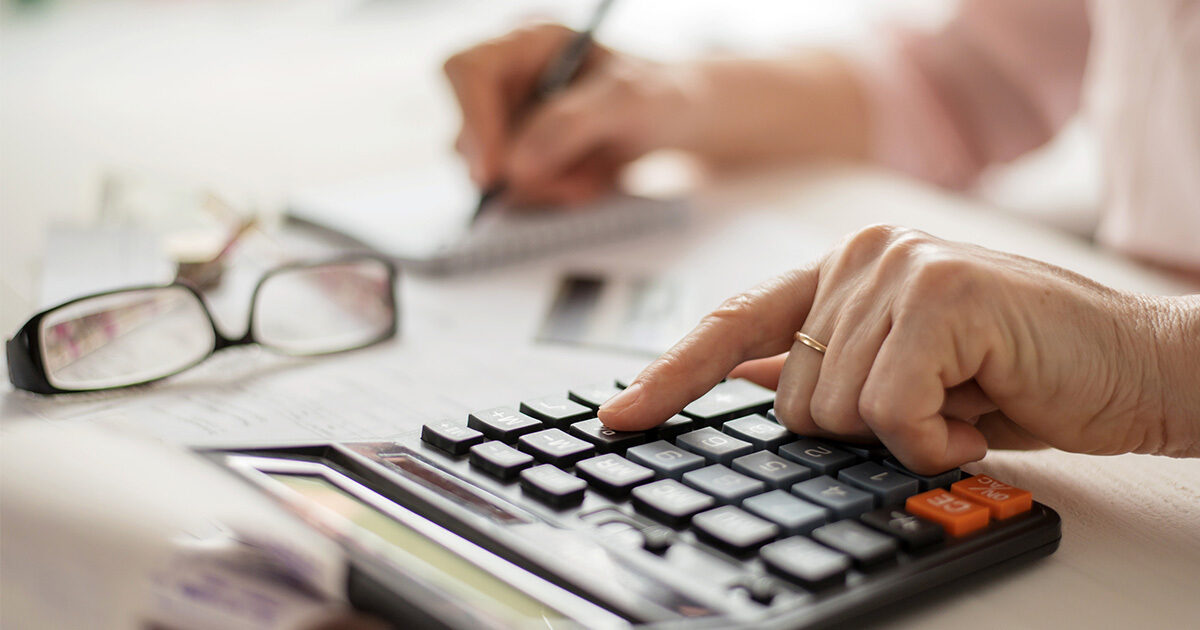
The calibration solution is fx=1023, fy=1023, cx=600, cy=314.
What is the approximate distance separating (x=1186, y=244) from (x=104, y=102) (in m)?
1.21

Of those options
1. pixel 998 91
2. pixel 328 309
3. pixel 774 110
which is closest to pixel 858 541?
pixel 328 309

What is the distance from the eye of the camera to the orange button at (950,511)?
1.30 feet

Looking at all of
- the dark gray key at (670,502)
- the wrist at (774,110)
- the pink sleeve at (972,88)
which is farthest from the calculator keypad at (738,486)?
the pink sleeve at (972,88)

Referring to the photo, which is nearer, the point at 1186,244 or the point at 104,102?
the point at 1186,244

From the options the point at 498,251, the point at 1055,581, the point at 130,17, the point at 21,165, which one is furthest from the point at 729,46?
the point at 130,17

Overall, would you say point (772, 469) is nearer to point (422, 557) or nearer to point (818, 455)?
point (818, 455)

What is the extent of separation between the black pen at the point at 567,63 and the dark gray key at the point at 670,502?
62cm

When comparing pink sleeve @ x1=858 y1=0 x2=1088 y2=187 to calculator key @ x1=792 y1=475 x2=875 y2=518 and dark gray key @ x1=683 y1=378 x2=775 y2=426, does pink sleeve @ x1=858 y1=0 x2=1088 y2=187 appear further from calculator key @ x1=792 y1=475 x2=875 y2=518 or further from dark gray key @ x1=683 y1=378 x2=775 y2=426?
calculator key @ x1=792 y1=475 x2=875 y2=518

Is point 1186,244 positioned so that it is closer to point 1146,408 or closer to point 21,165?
point 1146,408

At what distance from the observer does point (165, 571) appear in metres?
0.38

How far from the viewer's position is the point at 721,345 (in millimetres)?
500

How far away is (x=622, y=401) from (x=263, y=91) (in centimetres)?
111

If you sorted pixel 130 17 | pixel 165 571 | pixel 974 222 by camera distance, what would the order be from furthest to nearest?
pixel 130 17 < pixel 974 222 < pixel 165 571

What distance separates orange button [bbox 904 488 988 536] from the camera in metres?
0.40
